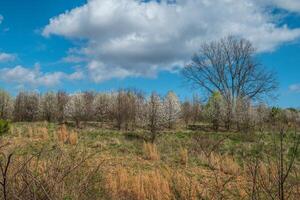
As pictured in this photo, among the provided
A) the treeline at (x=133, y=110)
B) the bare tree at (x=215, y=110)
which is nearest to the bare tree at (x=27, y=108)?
the treeline at (x=133, y=110)

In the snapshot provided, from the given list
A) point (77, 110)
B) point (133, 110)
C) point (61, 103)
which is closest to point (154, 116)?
point (133, 110)

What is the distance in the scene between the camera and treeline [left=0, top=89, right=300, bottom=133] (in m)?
30.6

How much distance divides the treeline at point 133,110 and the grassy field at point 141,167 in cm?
322

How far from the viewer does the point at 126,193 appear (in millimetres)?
7652

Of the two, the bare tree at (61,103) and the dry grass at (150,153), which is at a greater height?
the bare tree at (61,103)

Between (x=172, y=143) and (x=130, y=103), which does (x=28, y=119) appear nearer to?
(x=130, y=103)

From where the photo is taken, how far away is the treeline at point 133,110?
101 ft

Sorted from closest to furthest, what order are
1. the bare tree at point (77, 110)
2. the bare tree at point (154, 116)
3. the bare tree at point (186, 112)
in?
the bare tree at point (154, 116) < the bare tree at point (77, 110) < the bare tree at point (186, 112)

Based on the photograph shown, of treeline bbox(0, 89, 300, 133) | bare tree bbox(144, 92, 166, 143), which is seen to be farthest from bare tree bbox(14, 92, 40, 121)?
bare tree bbox(144, 92, 166, 143)

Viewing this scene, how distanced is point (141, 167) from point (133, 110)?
20973 millimetres

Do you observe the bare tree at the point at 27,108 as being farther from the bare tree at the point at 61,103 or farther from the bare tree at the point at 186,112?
the bare tree at the point at 186,112

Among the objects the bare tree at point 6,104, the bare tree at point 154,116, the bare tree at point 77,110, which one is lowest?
the bare tree at point 154,116

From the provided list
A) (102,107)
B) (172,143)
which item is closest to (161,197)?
(172,143)

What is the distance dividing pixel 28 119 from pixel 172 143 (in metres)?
30.8
